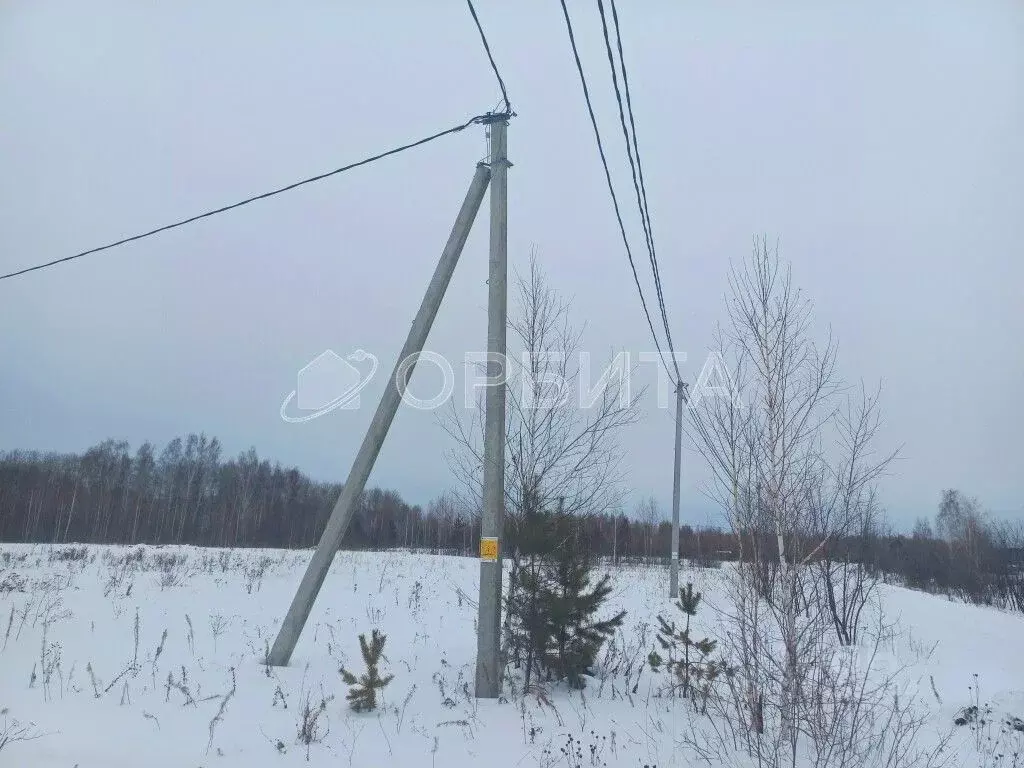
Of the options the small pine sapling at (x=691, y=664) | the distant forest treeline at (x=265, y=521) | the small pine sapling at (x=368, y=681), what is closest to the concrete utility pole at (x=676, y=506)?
the distant forest treeline at (x=265, y=521)

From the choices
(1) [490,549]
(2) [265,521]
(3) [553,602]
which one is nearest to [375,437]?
(1) [490,549]

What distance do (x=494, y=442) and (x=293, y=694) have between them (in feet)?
9.42

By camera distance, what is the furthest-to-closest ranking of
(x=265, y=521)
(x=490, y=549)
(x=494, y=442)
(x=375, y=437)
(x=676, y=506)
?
(x=265, y=521), (x=676, y=506), (x=375, y=437), (x=494, y=442), (x=490, y=549)

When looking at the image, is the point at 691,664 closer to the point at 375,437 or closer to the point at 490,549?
the point at 490,549

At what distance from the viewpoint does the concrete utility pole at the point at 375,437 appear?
265 inches

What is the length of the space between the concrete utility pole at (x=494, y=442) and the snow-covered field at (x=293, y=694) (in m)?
0.46

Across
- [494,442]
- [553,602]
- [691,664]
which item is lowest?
[691,664]

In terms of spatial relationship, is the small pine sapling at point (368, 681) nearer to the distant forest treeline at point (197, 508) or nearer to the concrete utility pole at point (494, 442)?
the concrete utility pole at point (494, 442)

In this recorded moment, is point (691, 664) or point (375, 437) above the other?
point (375, 437)

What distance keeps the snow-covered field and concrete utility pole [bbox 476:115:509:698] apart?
1.50ft

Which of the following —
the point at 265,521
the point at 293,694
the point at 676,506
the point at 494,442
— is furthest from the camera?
the point at 265,521

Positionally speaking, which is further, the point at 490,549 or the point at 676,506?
the point at 676,506

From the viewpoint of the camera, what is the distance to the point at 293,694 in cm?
595

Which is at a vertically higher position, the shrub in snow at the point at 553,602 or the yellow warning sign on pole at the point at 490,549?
the yellow warning sign on pole at the point at 490,549
